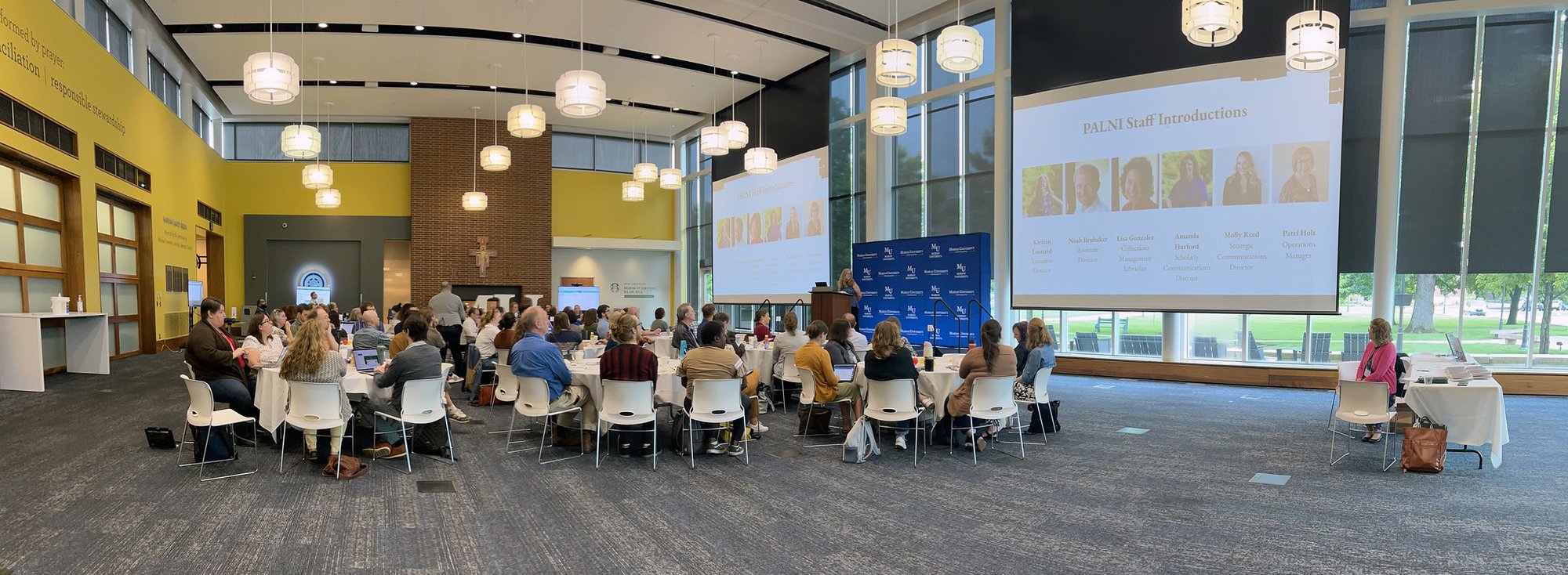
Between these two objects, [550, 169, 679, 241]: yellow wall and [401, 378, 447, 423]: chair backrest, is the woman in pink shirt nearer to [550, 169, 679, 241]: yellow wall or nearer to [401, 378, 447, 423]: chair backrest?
[401, 378, 447, 423]: chair backrest

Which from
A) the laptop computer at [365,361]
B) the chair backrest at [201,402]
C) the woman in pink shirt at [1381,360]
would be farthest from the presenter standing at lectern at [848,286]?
the chair backrest at [201,402]

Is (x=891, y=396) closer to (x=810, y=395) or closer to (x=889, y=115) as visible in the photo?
(x=810, y=395)

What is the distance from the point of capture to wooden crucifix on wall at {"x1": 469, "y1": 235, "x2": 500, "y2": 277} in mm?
18766

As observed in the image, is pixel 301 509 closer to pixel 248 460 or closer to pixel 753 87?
pixel 248 460

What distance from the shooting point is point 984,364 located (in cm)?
554

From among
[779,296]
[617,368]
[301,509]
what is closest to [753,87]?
[779,296]

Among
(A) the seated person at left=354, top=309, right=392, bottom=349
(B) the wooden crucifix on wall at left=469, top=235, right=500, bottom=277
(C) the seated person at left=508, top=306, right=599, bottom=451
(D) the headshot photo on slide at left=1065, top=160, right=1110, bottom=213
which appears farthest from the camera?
(B) the wooden crucifix on wall at left=469, top=235, right=500, bottom=277

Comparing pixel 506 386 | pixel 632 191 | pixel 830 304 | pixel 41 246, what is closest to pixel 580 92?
pixel 506 386

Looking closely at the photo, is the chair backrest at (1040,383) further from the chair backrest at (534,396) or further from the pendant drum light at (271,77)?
the pendant drum light at (271,77)

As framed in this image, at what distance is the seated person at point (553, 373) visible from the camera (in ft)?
18.4

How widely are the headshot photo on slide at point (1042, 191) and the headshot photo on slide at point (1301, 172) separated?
2.49 meters

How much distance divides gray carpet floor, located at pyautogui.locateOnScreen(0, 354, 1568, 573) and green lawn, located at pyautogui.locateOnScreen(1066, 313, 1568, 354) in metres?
2.87

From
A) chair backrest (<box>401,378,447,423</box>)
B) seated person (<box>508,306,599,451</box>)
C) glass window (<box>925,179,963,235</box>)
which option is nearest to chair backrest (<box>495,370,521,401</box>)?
seated person (<box>508,306,599,451</box>)

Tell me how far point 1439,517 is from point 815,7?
9818mm
